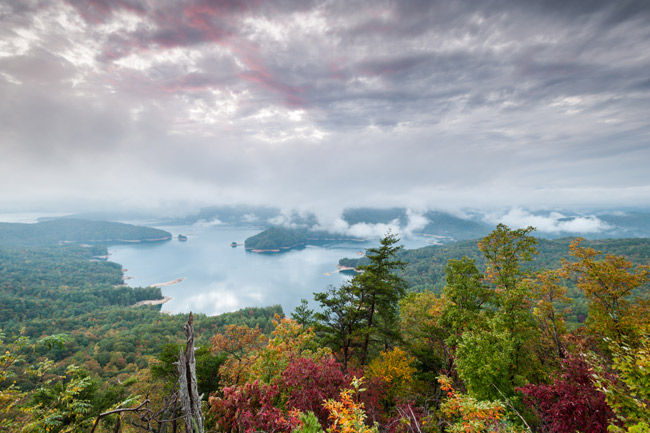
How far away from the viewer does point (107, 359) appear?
130ft

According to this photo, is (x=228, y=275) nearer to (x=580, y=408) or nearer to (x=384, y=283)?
(x=384, y=283)

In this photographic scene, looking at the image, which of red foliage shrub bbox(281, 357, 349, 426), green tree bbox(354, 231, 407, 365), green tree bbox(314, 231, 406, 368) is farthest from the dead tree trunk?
green tree bbox(354, 231, 407, 365)

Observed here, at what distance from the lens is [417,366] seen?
15453mm

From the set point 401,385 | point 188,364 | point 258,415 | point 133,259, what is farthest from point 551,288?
point 133,259

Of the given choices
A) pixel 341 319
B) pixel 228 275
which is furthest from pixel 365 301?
pixel 228 275

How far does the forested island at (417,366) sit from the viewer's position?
5250mm

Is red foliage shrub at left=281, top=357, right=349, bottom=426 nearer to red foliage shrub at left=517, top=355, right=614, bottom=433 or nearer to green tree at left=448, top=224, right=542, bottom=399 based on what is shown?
red foliage shrub at left=517, top=355, right=614, bottom=433

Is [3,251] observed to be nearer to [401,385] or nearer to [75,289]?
[75,289]

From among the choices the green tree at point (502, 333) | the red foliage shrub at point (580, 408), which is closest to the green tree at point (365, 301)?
the green tree at point (502, 333)

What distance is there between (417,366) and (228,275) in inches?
3988

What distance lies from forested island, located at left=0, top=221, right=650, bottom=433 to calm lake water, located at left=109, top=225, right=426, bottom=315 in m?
43.8

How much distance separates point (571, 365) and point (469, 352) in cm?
440

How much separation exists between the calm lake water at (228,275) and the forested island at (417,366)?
43774mm

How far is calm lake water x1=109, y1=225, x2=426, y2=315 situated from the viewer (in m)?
75.8
